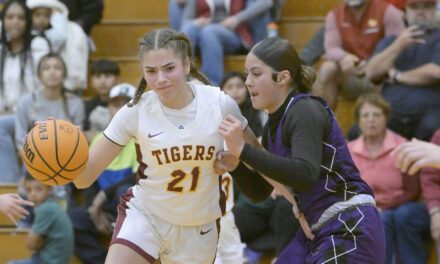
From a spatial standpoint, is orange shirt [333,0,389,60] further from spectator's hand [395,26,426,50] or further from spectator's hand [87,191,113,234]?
spectator's hand [87,191,113,234]

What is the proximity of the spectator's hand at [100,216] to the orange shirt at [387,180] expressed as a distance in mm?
2248

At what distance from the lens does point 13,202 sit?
3.66 metres

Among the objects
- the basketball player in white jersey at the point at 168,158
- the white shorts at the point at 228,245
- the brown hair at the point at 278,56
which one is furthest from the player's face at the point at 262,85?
the white shorts at the point at 228,245

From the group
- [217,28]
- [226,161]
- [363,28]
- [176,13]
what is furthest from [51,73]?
[226,161]

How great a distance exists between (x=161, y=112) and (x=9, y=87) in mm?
3962

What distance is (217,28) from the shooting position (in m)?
6.88

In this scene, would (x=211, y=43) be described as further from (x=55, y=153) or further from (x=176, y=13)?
(x=55, y=153)

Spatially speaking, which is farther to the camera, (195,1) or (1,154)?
(195,1)

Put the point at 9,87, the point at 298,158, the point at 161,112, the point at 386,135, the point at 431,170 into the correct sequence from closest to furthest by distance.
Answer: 1. the point at 298,158
2. the point at 161,112
3. the point at 431,170
4. the point at 386,135
5. the point at 9,87

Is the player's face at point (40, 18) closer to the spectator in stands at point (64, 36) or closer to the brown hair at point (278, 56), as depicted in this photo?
the spectator in stands at point (64, 36)

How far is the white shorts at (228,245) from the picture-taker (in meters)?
4.58

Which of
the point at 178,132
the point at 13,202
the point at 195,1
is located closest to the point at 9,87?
the point at 195,1

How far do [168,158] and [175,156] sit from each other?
4cm

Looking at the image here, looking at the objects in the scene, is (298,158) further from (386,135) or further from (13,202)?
(386,135)
